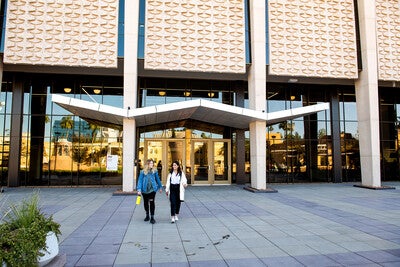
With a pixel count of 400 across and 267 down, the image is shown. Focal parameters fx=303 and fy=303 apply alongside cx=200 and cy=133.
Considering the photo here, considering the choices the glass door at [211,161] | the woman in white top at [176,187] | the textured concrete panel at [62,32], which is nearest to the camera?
the woman in white top at [176,187]

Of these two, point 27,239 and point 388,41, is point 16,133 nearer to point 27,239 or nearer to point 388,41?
point 27,239

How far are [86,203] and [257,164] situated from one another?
8.95 m

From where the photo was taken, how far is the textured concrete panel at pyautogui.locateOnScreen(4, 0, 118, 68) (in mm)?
15508

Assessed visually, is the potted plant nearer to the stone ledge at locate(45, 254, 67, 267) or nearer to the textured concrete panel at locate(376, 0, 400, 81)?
the stone ledge at locate(45, 254, 67, 267)

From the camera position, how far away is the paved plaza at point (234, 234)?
229 inches

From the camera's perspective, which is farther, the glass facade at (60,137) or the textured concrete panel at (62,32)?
the glass facade at (60,137)

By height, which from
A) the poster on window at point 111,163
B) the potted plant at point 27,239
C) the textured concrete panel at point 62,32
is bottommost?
the potted plant at point 27,239

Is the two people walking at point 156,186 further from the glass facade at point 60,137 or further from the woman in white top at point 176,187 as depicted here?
the glass facade at point 60,137

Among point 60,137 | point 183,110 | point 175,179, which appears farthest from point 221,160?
point 175,179

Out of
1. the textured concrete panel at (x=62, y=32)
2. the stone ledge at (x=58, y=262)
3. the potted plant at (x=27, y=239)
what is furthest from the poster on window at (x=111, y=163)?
the potted plant at (x=27, y=239)

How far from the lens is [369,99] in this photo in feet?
60.1

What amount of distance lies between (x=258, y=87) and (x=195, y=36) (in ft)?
14.8

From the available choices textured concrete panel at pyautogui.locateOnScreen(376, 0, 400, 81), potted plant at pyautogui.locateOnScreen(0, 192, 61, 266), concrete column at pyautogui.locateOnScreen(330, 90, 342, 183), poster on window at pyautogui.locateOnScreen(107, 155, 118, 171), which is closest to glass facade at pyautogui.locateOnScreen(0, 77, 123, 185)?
poster on window at pyautogui.locateOnScreen(107, 155, 118, 171)

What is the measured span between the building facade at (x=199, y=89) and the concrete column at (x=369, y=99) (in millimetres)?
63
